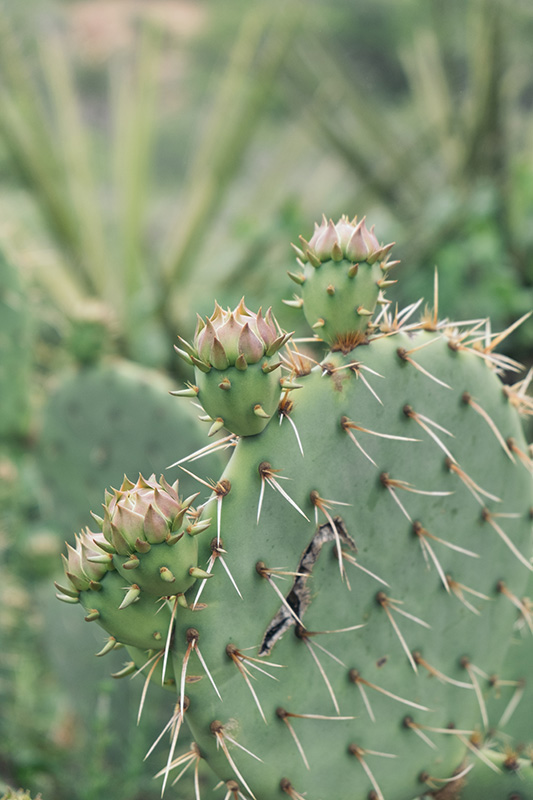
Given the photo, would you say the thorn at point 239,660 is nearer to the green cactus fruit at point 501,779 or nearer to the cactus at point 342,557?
the cactus at point 342,557

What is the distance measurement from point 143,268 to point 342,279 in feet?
7.64

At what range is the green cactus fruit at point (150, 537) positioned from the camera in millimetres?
619

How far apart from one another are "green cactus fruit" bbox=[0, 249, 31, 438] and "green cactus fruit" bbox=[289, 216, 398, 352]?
3.38 feet

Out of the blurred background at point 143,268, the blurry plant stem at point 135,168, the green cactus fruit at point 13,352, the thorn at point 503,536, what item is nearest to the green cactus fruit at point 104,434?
the blurred background at point 143,268

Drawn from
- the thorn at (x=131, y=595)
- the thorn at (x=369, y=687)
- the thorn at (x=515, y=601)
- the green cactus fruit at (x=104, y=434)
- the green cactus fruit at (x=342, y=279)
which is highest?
the green cactus fruit at (x=104, y=434)

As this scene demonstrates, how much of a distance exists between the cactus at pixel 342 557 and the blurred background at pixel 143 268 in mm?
500

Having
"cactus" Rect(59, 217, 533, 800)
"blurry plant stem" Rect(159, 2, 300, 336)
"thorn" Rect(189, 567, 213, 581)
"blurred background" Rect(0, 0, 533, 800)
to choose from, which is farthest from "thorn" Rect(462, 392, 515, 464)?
"blurry plant stem" Rect(159, 2, 300, 336)

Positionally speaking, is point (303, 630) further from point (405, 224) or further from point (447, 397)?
point (405, 224)

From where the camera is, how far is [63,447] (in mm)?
1579

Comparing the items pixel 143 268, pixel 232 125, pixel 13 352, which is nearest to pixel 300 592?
pixel 13 352

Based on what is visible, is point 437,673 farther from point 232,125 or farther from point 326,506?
point 232,125

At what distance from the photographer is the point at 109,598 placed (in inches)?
25.8

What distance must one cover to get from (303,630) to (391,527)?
0.47 feet

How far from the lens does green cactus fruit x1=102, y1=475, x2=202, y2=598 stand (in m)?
0.62
